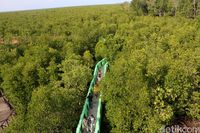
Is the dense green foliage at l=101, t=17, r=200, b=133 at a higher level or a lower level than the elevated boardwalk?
higher

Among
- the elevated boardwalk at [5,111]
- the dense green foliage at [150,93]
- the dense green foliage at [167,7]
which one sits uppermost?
the dense green foliage at [167,7]

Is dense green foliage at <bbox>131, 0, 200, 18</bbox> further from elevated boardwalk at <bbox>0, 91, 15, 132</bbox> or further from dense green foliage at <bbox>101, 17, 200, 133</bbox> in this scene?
dense green foliage at <bbox>101, 17, 200, 133</bbox>


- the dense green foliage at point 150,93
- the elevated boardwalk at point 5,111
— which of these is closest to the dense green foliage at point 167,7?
the elevated boardwalk at point 5,111

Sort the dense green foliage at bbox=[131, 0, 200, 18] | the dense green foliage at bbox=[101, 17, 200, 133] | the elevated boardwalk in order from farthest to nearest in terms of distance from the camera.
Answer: the dense green foliage at bbox=[131, 0, 200, 18] < the elevated boardwalk < the dense green foliage at bbox=[101, 17, 200, 133]

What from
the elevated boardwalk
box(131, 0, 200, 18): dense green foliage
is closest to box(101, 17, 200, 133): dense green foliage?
the elevated boardwalk

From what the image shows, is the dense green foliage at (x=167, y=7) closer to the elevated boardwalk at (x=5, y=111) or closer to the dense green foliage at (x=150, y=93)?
the elevated boardwalk at (x=5, y=111)

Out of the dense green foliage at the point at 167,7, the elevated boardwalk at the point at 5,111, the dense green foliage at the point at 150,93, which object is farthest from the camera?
the dense green foliage at the point at 167,7

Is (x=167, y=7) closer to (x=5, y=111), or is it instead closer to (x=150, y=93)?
(x=5, y=111)

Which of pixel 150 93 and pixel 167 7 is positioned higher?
pixel 167 7

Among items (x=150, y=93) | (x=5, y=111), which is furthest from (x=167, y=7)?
(x=150, y=93)

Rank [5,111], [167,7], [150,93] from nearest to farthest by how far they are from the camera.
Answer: [150,93] < [5,111] < [167,7]

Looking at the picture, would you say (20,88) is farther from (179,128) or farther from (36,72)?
(179,128)
